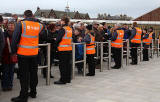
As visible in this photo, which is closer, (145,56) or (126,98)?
(126,98)

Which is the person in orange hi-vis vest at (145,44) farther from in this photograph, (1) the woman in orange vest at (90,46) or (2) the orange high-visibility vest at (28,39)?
(2) the orange high-visibility vest at (28,39)

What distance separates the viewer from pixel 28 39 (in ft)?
17.1

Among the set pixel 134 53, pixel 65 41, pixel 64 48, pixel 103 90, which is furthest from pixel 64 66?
pixel 134 53

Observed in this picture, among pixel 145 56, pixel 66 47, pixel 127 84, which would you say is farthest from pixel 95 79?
pixel 145 56

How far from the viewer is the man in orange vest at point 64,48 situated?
22.5ft

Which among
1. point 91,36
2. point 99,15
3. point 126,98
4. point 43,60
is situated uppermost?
point 99,15

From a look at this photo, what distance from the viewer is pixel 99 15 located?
257 feet

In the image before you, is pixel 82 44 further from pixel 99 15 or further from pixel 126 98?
pixel 99 15

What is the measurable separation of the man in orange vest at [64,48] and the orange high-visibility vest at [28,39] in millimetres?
1567

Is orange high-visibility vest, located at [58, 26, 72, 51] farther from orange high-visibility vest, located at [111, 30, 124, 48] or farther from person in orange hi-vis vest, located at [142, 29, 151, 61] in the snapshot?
person in orange hi-vis vest, located at [142, 29, 151, 61]

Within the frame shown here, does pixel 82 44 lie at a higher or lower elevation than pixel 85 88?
higher

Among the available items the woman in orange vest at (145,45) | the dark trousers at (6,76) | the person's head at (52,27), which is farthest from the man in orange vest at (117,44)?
the dark trousers at (6,76)

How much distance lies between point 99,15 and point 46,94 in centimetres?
7368

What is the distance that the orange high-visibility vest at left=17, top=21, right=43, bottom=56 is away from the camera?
509 cm
